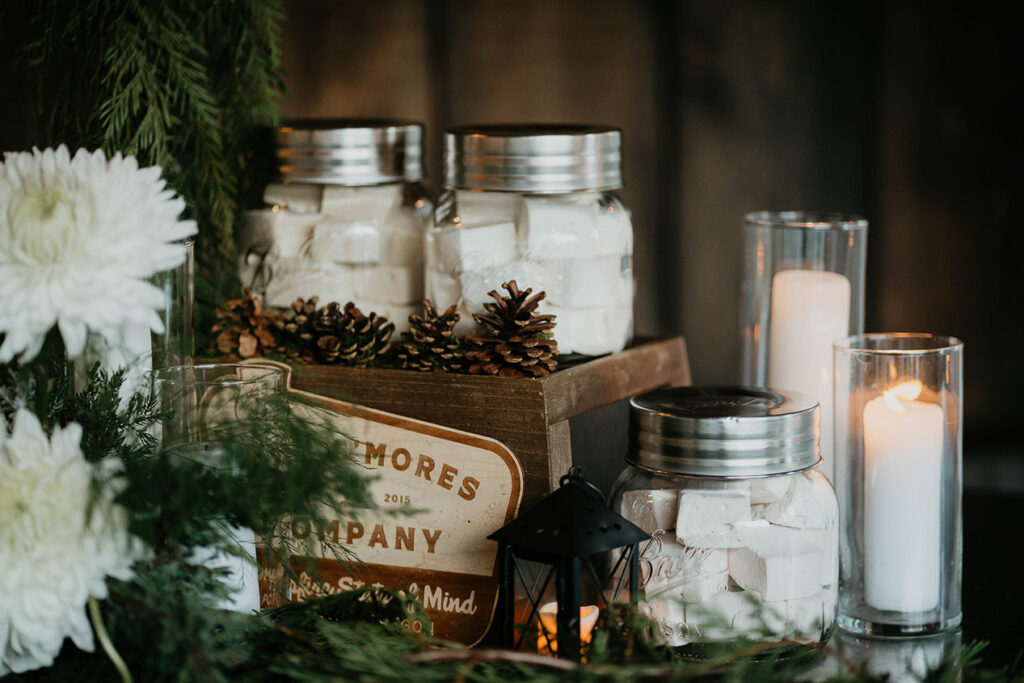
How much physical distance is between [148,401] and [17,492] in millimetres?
118

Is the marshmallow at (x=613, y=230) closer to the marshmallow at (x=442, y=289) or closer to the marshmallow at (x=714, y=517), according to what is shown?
the marshmallow at (x=442, y=289)

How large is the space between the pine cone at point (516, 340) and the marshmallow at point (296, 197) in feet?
0.64

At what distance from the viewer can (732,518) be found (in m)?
0.66

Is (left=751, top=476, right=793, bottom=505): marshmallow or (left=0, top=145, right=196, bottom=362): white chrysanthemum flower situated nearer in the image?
(left=0, top=145, right=196, bottom=362): white chrysanthemum flower

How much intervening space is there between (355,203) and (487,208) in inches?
4.7

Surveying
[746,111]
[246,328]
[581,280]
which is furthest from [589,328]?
[746,111]

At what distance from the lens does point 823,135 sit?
1.41 metres

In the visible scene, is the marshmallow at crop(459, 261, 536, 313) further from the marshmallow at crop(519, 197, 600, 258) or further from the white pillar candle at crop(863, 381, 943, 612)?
the white pillar candle at crop(863, 381, 943, 612)

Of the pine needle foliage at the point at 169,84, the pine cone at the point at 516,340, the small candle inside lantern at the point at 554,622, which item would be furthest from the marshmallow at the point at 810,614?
the pine needle foliage at the point at 169,84

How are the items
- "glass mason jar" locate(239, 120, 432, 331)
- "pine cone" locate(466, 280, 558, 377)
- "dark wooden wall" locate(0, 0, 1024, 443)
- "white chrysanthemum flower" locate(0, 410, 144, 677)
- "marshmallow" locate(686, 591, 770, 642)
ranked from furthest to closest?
"dark wooden wall" locate(0, 0, 1024, 443) < "glass mason jar" locate(239, 120, 432, 331) < "pine cone" locate(466, 280, 558, 377) < "marshmallow" locate(686, 591, 770, 642) < "white chrysanthemum flower" locate(0, 410, 144, 677)

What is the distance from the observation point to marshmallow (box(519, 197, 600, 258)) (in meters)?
0.78

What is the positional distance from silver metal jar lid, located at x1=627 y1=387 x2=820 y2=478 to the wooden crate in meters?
0.07

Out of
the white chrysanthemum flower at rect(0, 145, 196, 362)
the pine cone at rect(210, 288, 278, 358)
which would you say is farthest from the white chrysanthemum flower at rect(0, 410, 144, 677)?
the pine cone at rect(210, 288, 278, 358)

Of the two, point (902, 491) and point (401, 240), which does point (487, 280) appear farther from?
point (902, 491)
